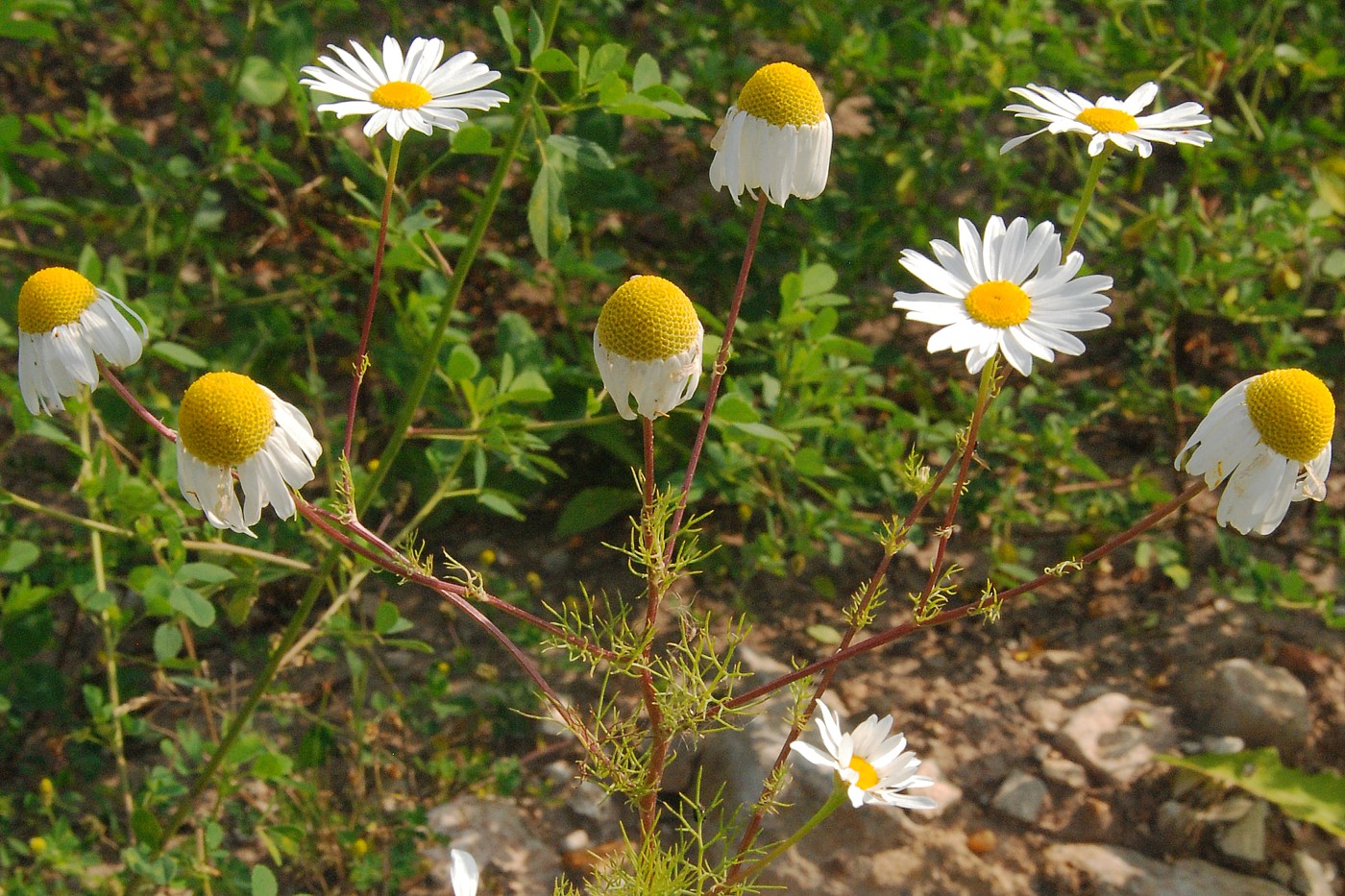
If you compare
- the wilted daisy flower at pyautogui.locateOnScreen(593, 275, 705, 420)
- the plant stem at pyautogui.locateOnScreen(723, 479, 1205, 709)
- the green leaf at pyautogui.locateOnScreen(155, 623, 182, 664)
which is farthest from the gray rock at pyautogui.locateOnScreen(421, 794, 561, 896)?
the wilted daisy flower at pyautogui.locateOnScreen(593, 275, 705, 420)

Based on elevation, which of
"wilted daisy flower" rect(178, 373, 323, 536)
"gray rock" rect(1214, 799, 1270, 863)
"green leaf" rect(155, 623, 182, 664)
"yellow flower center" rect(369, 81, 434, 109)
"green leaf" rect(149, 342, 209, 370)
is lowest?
"gray rock" rect(1214, 799, 1270, 863)

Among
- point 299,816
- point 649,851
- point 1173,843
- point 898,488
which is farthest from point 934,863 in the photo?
point 299,816

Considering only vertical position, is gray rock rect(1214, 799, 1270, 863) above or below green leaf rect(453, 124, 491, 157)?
below

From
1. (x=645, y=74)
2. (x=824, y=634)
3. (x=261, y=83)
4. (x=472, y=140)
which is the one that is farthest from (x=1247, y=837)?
(x=261, y=83)

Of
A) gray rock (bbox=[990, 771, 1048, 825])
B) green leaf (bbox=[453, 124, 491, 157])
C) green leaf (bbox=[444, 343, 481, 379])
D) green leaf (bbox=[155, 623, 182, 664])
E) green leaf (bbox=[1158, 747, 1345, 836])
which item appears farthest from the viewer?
gray rock (bbox=[990, 771, 1048, 825])

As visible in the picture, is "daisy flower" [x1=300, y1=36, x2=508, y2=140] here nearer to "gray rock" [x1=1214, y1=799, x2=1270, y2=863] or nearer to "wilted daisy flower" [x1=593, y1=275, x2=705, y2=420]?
"wilted daisy flower" [x1=593, y1=275, x2=705, y2=420]

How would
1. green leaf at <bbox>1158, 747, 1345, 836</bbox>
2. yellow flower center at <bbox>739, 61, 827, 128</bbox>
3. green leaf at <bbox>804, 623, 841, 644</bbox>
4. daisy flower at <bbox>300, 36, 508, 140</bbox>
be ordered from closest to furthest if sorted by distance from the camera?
1. yellow flower center at <bbox>739, 61, 827, 128</bbox>
2. daisy flower at <bbox>300, 36, 508, 140</bbox>
3. green leaf at <bbox>1158, 747, 1345, 836</bbox>
4. green leaf at <bbox>804, 623, 841, 644</bbox>

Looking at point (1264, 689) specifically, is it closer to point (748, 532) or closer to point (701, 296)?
point (748, 532)
